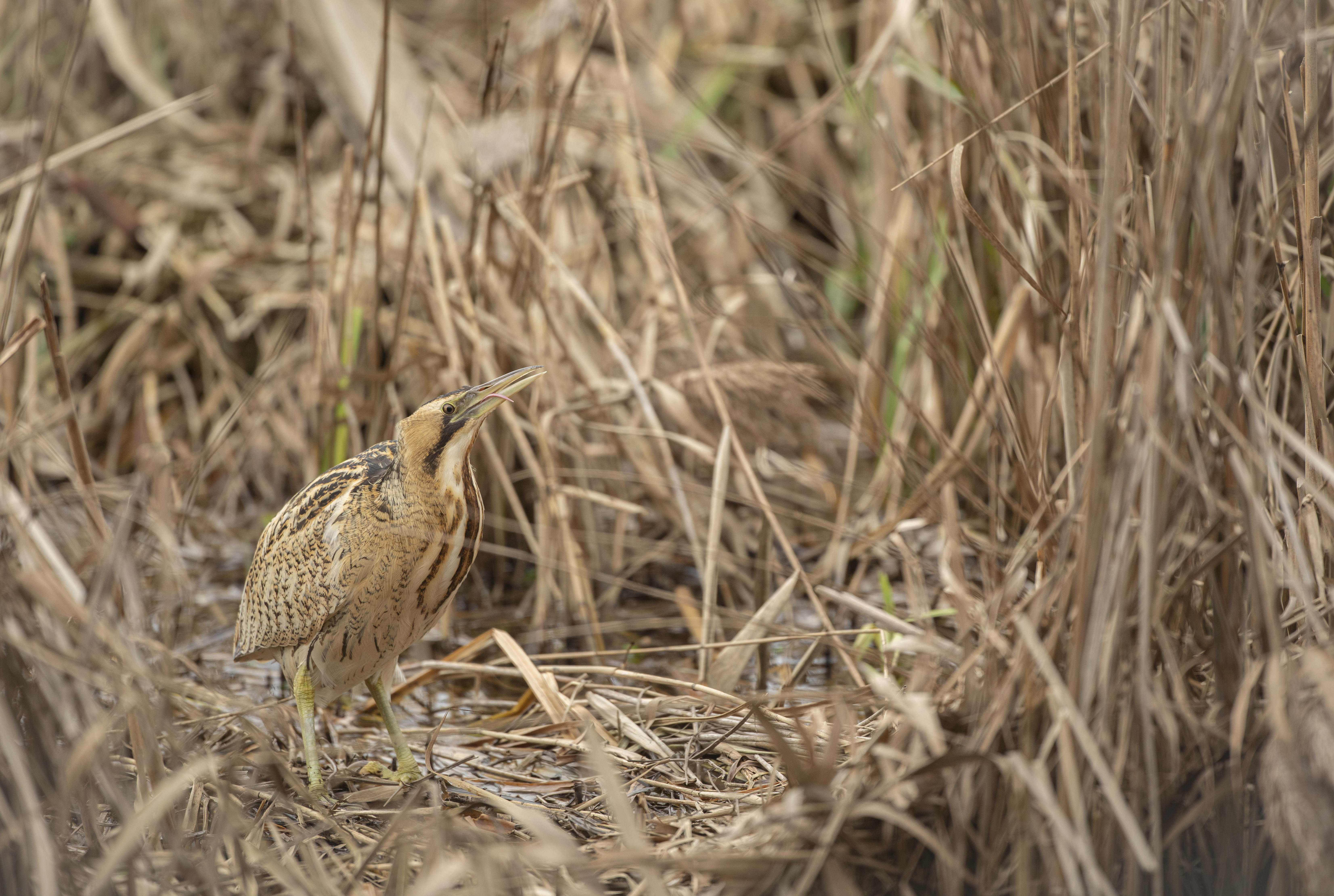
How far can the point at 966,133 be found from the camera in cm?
342

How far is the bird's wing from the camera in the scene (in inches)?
94.3

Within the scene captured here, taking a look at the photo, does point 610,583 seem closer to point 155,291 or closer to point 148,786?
point 148,786

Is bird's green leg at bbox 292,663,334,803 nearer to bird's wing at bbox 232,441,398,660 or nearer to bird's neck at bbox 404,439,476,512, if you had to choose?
bird's wing at bbox 232,441,398,660

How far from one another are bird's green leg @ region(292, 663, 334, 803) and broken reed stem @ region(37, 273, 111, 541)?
483 mm

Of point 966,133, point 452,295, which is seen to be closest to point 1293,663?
point 966,133

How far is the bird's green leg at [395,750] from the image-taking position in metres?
2.49

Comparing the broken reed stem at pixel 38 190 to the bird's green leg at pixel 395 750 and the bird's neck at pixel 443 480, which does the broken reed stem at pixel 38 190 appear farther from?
the bird's green leg at pixel 395 750

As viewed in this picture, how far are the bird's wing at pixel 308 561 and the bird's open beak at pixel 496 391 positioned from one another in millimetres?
174

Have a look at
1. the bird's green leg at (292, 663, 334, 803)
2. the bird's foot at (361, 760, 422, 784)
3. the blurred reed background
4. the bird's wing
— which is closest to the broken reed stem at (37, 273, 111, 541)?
the blurred reed background

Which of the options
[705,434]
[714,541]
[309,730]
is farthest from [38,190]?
[705,434]

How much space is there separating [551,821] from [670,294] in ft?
7.05

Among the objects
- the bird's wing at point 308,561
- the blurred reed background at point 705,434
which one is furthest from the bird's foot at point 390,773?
the bird's wing at point 308,561

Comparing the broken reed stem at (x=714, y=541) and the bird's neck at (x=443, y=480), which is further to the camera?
the broken reed stem at (x=714, y=541)

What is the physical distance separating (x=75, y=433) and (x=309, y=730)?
76cm
